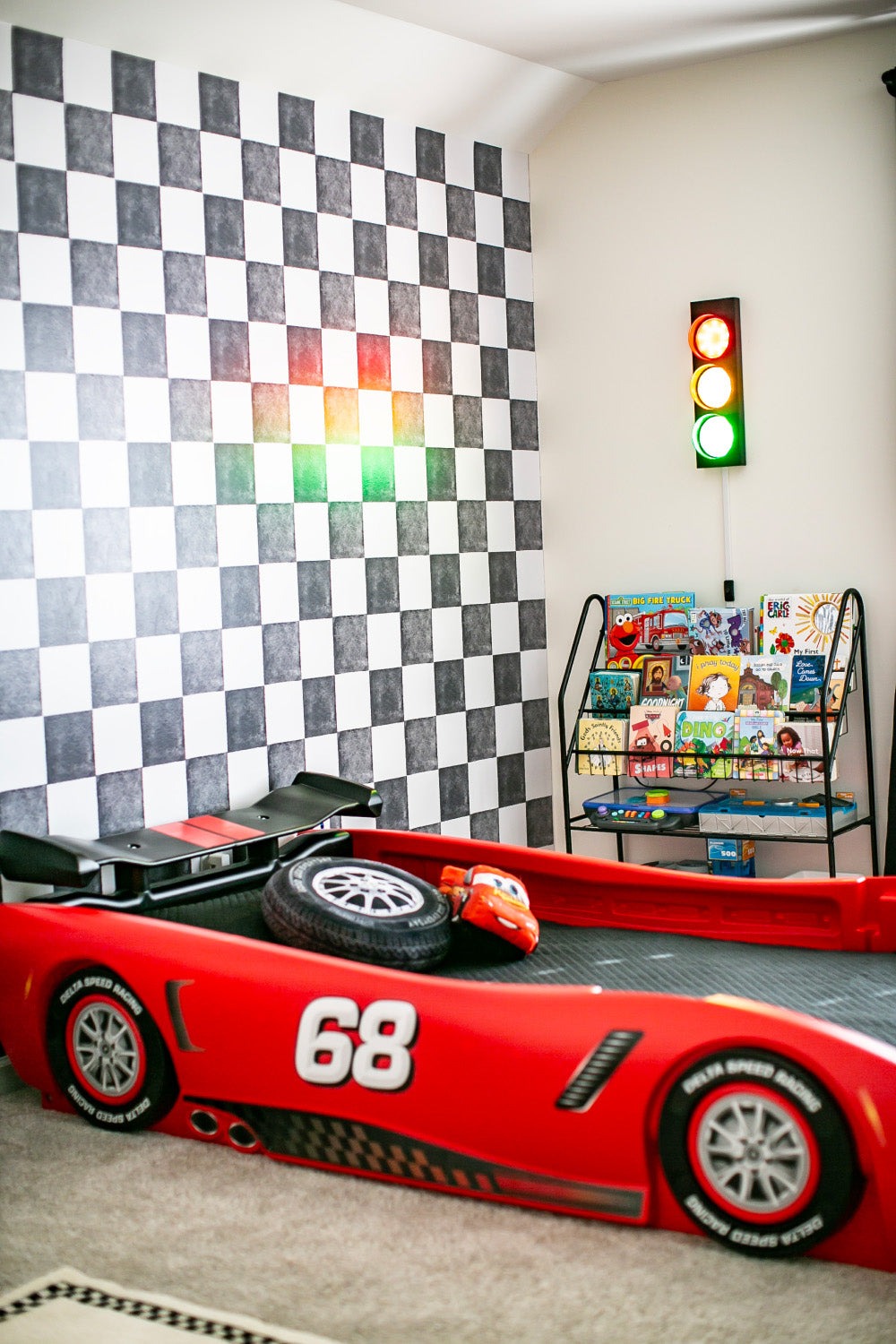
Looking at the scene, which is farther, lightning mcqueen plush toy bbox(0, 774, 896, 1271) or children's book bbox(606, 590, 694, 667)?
children's book bbox(606, 590, 694, 667)

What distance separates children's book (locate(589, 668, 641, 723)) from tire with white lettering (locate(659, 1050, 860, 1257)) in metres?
2.04

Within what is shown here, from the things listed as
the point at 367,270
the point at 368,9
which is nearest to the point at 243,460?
the point at 367,270

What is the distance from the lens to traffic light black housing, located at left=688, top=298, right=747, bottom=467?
400 cm

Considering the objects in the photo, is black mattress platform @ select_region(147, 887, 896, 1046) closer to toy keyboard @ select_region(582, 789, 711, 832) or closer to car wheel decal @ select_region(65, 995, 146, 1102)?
car wheel decal @ select_region(65, 995, 146, 1102)

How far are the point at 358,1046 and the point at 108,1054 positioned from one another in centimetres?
66

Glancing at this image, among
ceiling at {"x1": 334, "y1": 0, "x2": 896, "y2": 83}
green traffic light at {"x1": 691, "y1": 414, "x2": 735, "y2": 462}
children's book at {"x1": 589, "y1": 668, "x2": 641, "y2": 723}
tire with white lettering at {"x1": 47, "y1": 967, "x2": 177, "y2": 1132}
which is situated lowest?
tire with white lettering at {"x1": 47, "y1": 967, "x2": 177, "y2": 1132}

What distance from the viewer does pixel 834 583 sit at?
3900mm

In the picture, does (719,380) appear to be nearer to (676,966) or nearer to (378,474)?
(378,474)

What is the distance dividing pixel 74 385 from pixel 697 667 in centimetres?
199

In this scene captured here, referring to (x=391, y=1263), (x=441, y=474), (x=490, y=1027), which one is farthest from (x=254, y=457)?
(x=391, y=1263)

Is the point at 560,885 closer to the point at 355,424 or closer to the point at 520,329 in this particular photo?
the point at 355,424

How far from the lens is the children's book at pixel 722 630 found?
155 inches

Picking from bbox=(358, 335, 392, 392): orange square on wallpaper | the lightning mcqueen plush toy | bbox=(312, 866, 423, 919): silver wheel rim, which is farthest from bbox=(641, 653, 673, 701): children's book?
bbox=(312, 866, 423, 919): silver wheel rim

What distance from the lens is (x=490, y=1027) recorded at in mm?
2195
